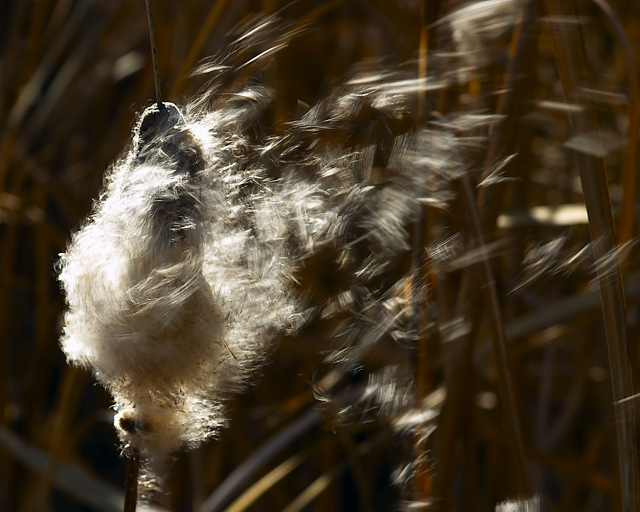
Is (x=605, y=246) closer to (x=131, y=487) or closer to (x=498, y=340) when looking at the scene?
(x=498, y=340)

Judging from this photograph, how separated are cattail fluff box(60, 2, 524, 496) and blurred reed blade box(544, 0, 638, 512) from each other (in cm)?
7

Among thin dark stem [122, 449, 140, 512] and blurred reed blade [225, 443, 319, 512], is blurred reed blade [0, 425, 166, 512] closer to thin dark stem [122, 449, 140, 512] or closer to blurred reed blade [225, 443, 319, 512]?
blurred reed blade [225, 443, 319, 512]

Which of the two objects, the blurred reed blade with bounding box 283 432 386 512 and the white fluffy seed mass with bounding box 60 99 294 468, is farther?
the blurred reed blade with bounding box 283 432 386 512

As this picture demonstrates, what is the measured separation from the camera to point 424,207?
22.0 inches

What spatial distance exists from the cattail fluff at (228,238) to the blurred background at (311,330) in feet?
0.13

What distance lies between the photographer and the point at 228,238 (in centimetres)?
43

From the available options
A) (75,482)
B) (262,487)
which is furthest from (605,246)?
(75,482)

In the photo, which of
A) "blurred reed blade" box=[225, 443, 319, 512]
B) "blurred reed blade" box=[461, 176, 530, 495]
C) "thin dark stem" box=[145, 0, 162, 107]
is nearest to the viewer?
"thin dark stem" box=[145, 0, 162, 107]

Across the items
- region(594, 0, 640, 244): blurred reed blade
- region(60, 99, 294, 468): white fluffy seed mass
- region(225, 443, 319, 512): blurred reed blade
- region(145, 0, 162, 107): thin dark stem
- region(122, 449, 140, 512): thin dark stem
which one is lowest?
region(122, 449, 140, 512): thin dark stem

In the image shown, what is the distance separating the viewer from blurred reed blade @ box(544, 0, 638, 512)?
39 centimetres

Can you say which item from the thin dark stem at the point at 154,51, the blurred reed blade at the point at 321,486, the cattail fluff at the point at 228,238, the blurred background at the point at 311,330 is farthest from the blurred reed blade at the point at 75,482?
the thin dark stem at the point at 154,51

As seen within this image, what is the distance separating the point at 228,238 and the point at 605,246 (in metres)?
0.23

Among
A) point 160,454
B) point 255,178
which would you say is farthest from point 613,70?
point 160,454

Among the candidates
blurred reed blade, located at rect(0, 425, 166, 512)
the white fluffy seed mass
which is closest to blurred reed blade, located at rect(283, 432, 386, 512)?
blurred reed blade, located at rect(0, 425, 166, 512)
